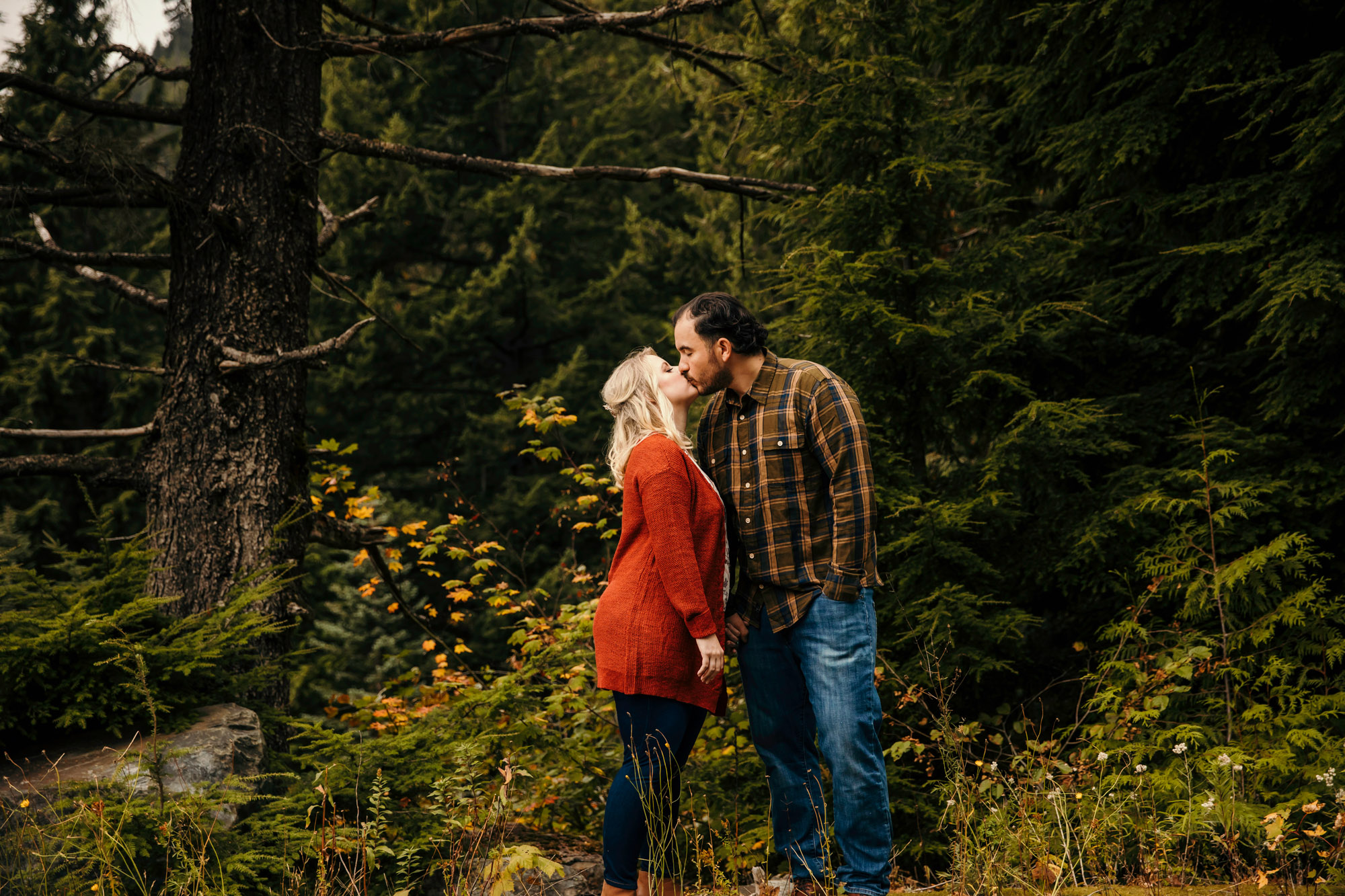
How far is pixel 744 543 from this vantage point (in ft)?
9.21

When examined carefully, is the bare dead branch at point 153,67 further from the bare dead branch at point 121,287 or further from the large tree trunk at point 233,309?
the bare dead branch at point 121,287

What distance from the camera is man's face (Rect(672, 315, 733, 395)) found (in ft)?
9.14

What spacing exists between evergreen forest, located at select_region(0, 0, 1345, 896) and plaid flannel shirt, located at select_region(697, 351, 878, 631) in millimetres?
749

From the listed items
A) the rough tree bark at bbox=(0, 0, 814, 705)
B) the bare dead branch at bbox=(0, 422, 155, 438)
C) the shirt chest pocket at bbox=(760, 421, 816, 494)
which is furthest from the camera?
the rough tree bark at bbox=(0, 0, 814, 705)

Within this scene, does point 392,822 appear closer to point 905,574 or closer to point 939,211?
point 905,574

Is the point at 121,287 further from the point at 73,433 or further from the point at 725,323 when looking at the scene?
the point at 725,323

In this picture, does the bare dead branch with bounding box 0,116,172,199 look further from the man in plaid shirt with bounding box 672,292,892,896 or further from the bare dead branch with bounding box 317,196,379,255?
the man in plaid shirt with bounding box 672,292,892,896

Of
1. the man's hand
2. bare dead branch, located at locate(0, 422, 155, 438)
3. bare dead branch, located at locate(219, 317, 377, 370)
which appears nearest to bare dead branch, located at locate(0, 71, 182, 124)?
bare dead branch, located at locate(219, 317, 377, 370)

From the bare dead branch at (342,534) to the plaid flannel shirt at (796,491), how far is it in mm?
2658

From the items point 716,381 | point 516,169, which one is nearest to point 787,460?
point 716,381

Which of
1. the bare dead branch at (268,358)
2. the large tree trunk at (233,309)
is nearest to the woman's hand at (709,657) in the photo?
the bare dead branch at (268,358)

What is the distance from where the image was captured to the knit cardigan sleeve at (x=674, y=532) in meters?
2.56

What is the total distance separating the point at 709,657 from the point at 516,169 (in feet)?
9.03

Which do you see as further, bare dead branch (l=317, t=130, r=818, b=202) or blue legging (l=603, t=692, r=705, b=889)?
bare dead branch (l=317, t=130, r=818, b=202)
